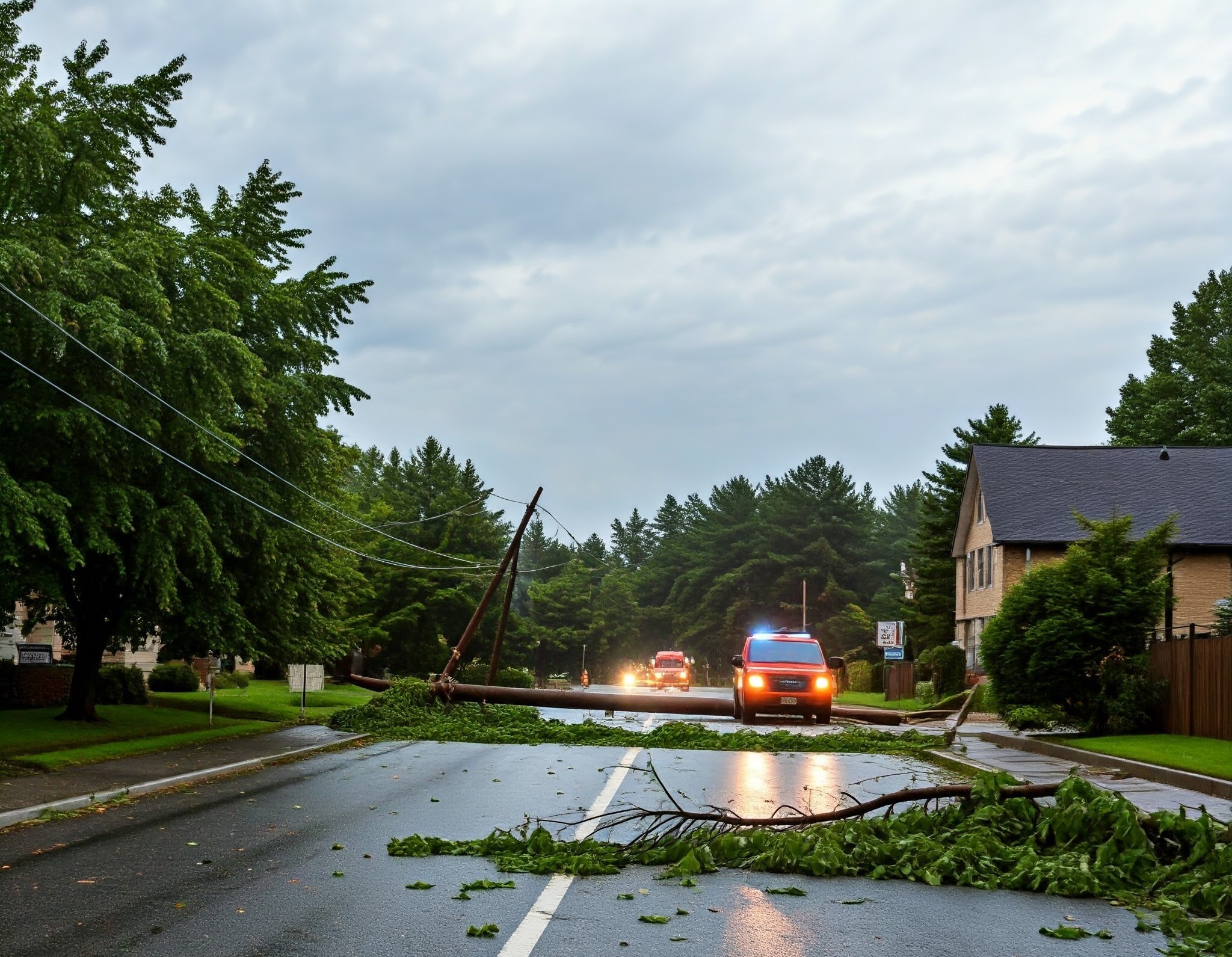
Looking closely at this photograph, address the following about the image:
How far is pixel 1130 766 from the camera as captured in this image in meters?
17.1

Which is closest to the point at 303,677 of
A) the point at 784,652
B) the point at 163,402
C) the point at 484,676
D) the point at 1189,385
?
the point at 163,402

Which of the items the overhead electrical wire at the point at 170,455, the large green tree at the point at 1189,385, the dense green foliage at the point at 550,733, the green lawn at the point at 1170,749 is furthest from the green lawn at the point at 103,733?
the large green tree at the point at 1189,385

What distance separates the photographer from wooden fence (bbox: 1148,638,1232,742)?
800 inches

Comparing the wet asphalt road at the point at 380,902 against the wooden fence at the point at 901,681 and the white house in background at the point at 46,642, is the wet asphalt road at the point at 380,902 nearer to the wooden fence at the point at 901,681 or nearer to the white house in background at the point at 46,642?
the white house in background at the point at 46,642

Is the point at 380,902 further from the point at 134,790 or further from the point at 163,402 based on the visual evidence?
the point at 163,402

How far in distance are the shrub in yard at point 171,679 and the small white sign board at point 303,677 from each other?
41.3 feet

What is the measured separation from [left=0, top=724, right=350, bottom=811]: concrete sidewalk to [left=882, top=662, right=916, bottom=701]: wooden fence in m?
33.8

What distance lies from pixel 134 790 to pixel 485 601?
24.3m

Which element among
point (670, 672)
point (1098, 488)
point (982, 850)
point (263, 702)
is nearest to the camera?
point (982, 850)

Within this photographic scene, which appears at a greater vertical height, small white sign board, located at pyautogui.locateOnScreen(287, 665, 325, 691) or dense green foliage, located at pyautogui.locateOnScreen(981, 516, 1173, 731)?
dense green foliage, located at pyautogui.locateOnScreen(981, 516, 1173, 731)

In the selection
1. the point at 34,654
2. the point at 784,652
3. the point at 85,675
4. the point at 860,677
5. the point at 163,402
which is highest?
the point at 163,402

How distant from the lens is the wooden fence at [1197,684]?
2031cm

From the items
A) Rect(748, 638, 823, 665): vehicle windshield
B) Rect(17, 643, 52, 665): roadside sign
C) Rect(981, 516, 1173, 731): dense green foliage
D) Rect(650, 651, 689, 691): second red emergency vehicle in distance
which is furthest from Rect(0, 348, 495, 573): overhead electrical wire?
Rect(650, 651, 689, 691): second red emergency vehicle in distance

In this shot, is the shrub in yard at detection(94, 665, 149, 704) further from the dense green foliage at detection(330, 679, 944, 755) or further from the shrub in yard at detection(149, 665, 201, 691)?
the shrub in yard at detection(149, 665, 201, 691)
